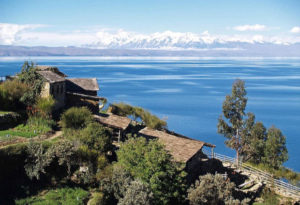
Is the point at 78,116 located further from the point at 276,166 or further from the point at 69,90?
the point at 276,166

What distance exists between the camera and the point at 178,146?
3009 centimetres

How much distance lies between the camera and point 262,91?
122 meters

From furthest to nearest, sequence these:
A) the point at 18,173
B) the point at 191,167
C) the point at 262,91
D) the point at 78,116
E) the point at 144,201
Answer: the point at 262,91 < the point at 191,167 < the point at 78,116 < the point at 18,173 < the point at 144,201

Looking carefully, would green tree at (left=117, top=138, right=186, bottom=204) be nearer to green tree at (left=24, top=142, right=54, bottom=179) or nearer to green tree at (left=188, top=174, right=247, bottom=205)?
green tree at (left=188, top=174, right=247, bottom=205)

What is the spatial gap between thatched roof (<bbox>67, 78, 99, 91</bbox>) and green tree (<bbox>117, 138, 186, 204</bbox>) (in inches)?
630

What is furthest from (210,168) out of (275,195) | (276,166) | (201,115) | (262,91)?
(262,91)

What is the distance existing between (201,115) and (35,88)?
53094 millimetres

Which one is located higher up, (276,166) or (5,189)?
(5,189)

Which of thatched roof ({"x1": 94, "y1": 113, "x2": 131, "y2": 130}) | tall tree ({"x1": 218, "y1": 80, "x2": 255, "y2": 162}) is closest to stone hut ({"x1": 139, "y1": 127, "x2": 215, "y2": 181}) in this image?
thatched roof ({"x1": 94, "y1": 113, "x2": 131, "y2": 130})

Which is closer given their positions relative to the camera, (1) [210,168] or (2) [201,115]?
(1) [210,168]

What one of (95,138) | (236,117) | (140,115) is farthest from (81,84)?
(236,117)

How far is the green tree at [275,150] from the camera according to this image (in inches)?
1452

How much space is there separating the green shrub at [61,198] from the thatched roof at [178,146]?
30.4 ft

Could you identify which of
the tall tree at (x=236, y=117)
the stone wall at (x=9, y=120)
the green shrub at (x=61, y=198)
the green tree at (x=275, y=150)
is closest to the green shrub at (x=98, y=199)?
the green shrub at (x=61, y=198)
